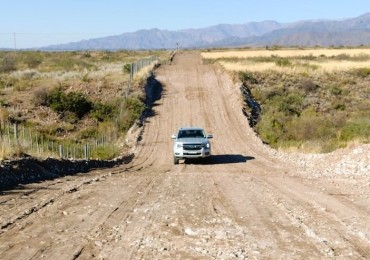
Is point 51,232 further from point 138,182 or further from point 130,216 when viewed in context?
point 138,182

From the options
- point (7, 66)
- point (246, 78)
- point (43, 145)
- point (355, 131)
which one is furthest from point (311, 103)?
point (7, 66)

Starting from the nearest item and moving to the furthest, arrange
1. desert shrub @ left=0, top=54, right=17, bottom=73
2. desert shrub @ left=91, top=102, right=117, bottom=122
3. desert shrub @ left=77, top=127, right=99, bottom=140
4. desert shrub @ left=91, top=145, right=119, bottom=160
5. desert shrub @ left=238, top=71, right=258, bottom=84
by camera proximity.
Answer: desert shrub @ left=91, top=145, right=119, bottom=160 < desert shrub @ left=77, top=127, right=99, bottom=140 < desert shrub @ left=91, top=102, right=117, bottom=122 < desert shrub @ left=238, top=71, right=258, bottom=84 < desert shrub @ left=0, top=54, right=17, bottom=73

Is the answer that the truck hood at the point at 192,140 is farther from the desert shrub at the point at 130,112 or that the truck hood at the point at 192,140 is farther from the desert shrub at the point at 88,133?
the desert shrub at the point at 88,133

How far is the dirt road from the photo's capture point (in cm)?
892

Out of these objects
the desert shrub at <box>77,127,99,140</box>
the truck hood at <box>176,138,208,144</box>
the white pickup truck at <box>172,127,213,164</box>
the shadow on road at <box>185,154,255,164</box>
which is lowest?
the desert shrub at <box>77,127,99,140</box>

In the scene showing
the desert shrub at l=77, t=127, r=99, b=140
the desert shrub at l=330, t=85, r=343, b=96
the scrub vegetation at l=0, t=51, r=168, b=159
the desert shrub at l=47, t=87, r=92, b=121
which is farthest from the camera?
the desert shrub at l=330, t=85, r=343, b=96

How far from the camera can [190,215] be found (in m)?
11.5

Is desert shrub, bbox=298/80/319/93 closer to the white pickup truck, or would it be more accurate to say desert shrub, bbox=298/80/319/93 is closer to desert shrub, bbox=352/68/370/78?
desert shrub, bbox=352/68/370/78

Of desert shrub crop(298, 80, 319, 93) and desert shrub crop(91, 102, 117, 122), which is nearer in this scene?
desert shrub crop(91, 102, 117, 122)

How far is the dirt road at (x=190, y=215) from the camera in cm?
892

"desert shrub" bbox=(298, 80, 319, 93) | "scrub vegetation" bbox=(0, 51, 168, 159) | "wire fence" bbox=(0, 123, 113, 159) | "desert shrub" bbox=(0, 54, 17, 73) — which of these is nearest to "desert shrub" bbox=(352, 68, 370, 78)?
"desert shrub" bbox=(298, 80, 319, 93)

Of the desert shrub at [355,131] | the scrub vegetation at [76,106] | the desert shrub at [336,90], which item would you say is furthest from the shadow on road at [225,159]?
the desert shrub at [336,90]

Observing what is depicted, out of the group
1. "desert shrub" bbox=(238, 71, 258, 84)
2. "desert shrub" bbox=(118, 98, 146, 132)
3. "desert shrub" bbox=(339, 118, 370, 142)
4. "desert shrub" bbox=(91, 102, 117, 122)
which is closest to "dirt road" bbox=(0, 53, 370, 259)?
"desert shrub" bbox=(339, 118, 370, 142)

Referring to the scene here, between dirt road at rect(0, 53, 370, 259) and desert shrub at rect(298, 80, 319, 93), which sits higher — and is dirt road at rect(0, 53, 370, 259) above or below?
above
